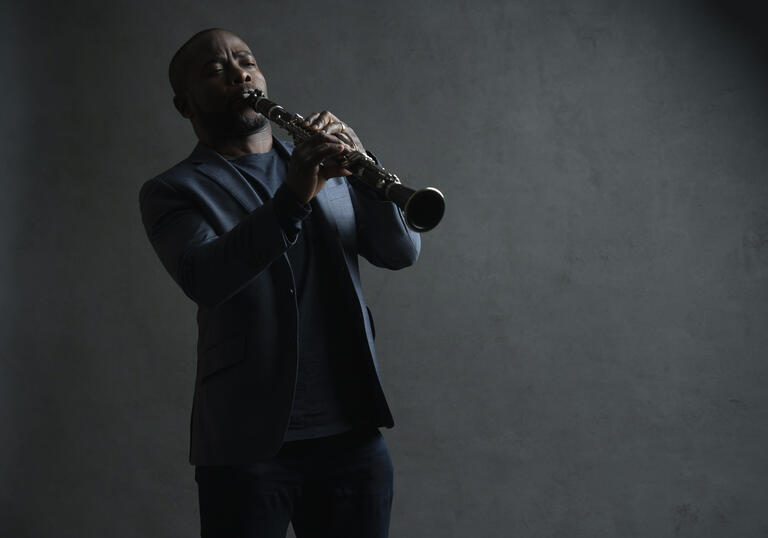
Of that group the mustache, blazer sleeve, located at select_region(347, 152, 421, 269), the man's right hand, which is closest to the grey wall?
blazer sleeve, located at select_region(347, 152, 421, 269)

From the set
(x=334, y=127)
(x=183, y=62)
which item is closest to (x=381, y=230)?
(x=334, y=127)

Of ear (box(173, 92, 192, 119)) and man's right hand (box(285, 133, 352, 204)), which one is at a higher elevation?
ear (box(173, 92, 192, 119))

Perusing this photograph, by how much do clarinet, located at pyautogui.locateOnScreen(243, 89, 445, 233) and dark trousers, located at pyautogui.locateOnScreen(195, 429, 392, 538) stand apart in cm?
45

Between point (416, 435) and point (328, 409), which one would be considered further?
point (416, 435)

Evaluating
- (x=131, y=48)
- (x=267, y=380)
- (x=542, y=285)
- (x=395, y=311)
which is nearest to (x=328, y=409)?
→ (x=267, y=380)

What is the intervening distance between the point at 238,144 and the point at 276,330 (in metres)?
0.44

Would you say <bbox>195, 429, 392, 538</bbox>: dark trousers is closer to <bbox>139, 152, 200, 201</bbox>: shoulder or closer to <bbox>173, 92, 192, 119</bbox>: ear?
<bbox>139, 152, 200, 201</bbox>: shoulder

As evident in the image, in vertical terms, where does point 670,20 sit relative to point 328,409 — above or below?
above

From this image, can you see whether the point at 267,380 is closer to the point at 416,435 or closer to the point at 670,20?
the point at 416,435

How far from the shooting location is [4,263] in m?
2.71

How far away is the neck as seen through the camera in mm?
1570

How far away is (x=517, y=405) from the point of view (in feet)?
8.77

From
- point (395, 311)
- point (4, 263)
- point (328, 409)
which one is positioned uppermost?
point (4, 263)

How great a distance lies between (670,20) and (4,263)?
2570 millimetres
